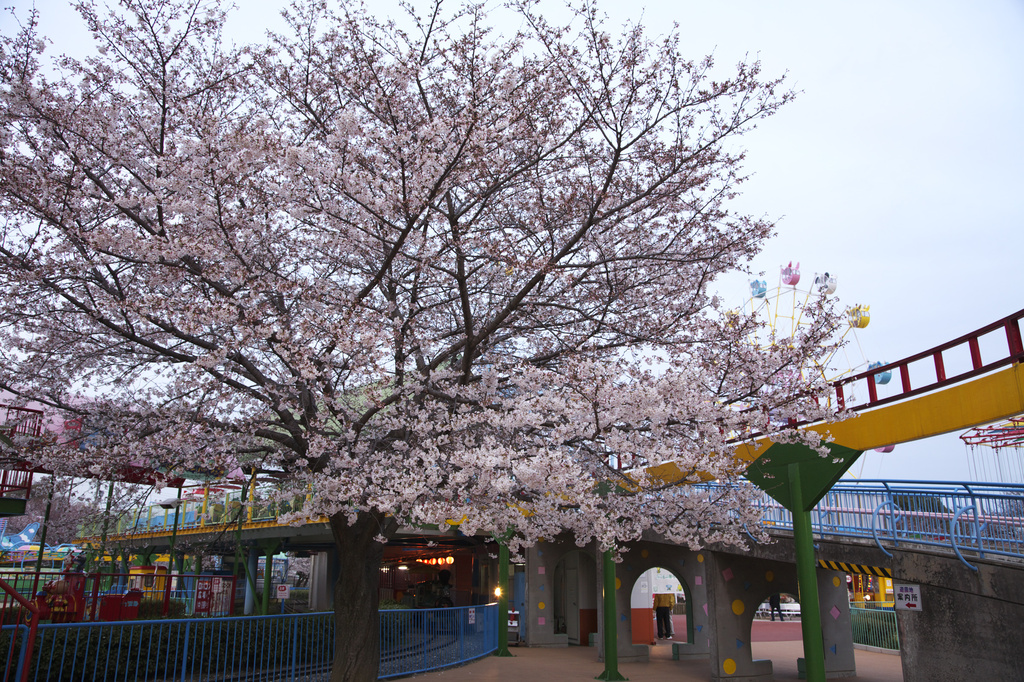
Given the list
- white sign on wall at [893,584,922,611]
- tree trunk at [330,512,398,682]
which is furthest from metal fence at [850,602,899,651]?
tree trunk at [330,512,398,682]

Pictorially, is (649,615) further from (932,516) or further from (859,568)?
(932,516)

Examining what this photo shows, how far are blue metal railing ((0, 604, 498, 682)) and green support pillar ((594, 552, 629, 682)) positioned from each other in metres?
3.45

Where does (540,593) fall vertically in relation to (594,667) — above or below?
above

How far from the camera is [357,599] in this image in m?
9.48

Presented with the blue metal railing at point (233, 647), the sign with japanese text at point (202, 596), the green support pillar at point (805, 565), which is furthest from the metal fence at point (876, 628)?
the sign with japanese text at point (202, 596)

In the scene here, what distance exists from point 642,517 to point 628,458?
1040 millimetres

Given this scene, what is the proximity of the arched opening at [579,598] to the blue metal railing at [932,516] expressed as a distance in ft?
35.1

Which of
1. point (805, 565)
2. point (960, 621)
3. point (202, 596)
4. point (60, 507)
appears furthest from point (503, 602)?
point (960, 621)

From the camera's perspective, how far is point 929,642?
979 centimetres

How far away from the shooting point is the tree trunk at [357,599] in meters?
9.27

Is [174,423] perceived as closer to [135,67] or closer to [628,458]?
[135,67]

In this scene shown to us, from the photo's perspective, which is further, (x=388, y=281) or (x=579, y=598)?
(x=579, y=598)

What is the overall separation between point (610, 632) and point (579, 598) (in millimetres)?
8208

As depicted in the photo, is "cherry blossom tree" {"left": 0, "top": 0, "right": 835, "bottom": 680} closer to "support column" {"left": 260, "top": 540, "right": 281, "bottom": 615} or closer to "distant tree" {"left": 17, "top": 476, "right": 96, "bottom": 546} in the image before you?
"distant tree" {"left": 17, "top": 476, "right": 96, "bottom": 546}
